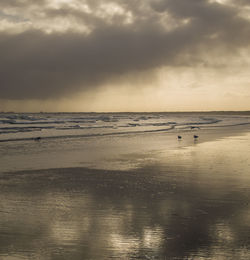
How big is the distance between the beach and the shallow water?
20 mm

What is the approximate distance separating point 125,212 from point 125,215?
27cm

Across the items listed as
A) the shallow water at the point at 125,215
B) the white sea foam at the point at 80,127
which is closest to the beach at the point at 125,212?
the shallow water at the point at 125,215

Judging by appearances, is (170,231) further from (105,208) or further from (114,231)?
(105,208)

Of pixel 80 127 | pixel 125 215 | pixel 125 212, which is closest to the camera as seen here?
pixel 125 215

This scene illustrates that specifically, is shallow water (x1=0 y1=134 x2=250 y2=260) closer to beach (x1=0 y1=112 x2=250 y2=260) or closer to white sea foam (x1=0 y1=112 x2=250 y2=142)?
beach (x1=0 y1=112 x2=250 y2=260)

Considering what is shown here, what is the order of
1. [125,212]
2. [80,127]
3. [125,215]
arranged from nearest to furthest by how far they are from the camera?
[125,215] < [125,212] < [80,127]

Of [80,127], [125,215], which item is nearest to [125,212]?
[125,215]

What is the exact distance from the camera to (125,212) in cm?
905

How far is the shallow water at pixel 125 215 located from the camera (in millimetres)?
6633

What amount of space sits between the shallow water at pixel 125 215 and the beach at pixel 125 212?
0.02 m

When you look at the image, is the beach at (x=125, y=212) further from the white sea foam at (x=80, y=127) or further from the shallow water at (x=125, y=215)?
the white sea foam at (x=80, y=127)

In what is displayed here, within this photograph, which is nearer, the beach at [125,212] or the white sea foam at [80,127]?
the beach at [125,212]

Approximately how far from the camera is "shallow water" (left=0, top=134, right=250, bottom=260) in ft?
21.8

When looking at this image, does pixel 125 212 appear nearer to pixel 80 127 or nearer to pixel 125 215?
pixel 125 215
